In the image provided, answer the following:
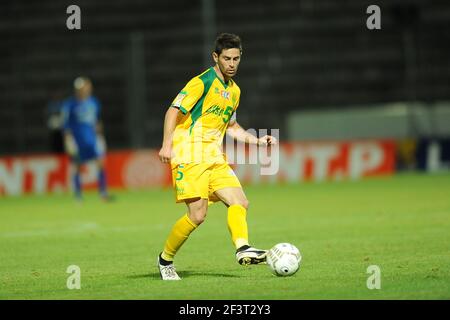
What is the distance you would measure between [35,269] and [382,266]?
314cm

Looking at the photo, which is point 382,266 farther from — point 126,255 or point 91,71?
point 91,71

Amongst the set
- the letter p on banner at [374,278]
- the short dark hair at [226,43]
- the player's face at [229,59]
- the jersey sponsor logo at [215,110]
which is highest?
the short dark hair at [226,43]

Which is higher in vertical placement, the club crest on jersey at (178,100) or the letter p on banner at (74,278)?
the club crest on jersey at (178,100)

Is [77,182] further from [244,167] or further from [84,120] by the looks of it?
[244,167]

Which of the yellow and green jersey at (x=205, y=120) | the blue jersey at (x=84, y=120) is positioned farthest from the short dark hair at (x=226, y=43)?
the blue jersey at (x=84, y=120)

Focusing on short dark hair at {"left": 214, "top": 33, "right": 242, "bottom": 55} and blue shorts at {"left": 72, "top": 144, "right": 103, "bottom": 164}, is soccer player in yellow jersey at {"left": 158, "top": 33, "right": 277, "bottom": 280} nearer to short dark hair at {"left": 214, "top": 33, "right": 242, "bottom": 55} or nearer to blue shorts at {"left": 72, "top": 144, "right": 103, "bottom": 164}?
short dark hair at {"left": 214, "top": 33, "right": 242, "bottom": 55}

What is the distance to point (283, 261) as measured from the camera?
8.21 metres

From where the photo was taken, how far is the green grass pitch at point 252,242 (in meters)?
7.75

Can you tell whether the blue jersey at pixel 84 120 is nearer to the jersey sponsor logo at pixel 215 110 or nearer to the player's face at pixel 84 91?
the player's face at pixel 84 91

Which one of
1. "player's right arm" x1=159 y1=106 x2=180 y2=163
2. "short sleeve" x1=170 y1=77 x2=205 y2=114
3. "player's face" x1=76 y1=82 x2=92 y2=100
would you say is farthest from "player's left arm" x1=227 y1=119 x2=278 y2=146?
"player's face" x1=76 y1=82 x2=92 y2=100

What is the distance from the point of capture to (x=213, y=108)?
8734 mm

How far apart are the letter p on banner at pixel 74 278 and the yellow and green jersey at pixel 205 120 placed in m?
1.25

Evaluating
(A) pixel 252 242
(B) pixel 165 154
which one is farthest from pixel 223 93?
(A) pixel 252 242

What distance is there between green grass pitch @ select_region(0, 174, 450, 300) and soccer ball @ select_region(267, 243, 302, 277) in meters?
0.09
